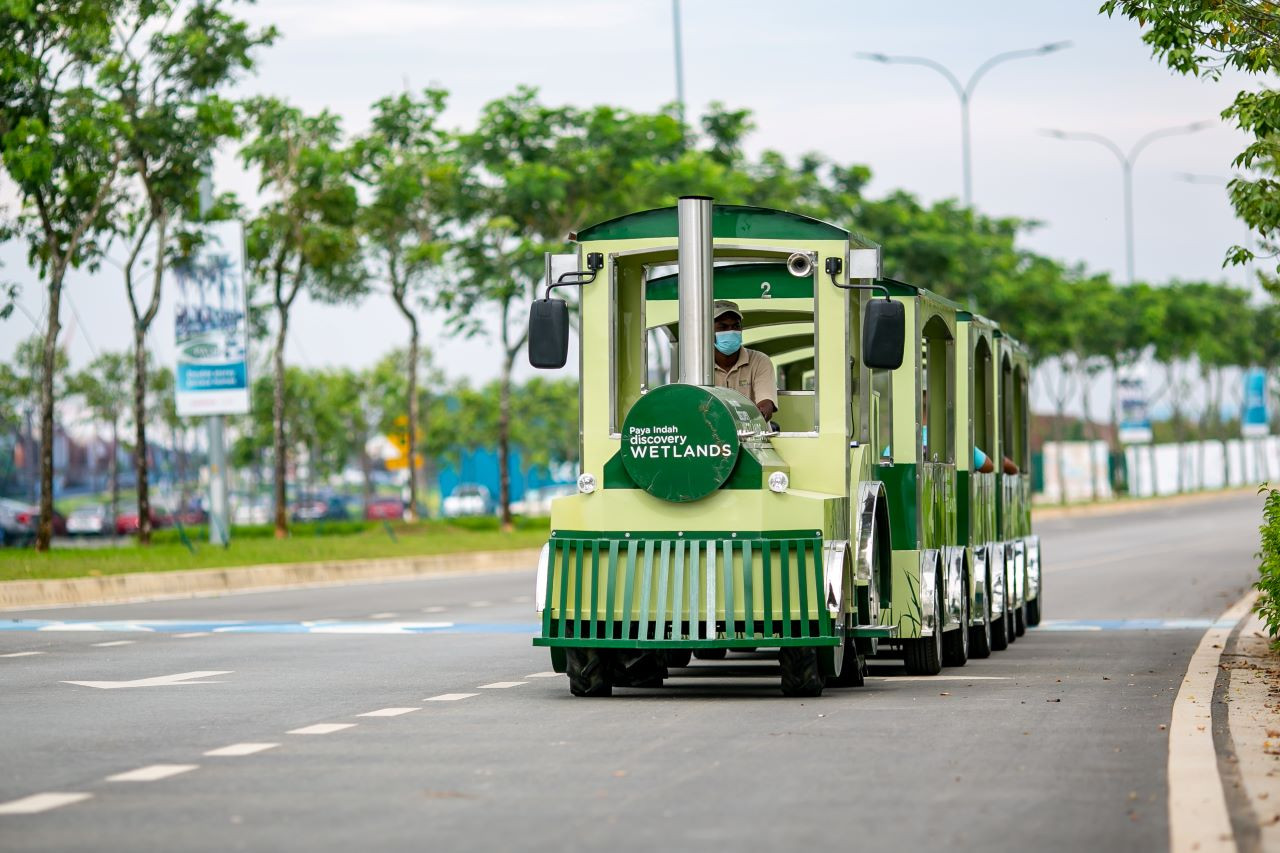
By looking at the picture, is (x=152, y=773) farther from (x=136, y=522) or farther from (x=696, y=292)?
(x=136, y=522)

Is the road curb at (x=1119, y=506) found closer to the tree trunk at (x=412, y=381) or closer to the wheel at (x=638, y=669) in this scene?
the tree trunk at (x=412, y=381)

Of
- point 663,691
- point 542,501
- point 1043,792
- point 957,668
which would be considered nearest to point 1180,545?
point 957,668

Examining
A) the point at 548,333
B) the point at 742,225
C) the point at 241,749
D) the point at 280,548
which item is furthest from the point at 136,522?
the point at 241,749

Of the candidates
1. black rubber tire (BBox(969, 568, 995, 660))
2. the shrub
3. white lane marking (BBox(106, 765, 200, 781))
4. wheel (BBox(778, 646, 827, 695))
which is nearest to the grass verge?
black rubber tire (BBox(969, 568, 995, 660))

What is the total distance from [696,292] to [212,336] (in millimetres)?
22145

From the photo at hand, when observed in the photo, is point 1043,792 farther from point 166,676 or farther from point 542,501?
point 542,501

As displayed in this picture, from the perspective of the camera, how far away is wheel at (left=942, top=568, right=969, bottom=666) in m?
17.9

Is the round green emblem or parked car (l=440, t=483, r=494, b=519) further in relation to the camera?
parked car (l=440, t=483, r=494, b=519)

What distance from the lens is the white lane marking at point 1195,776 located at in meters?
8.30

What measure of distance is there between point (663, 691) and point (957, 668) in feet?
11.7

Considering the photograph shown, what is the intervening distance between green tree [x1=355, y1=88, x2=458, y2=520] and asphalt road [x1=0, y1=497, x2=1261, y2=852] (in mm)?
22749

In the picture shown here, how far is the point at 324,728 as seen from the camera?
12367mm

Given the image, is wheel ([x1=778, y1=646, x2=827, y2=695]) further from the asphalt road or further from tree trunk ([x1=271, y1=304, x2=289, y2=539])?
tree trunk ([x1=271, y1=304, x2=289, y2=539])

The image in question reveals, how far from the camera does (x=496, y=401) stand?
91.9 meters
